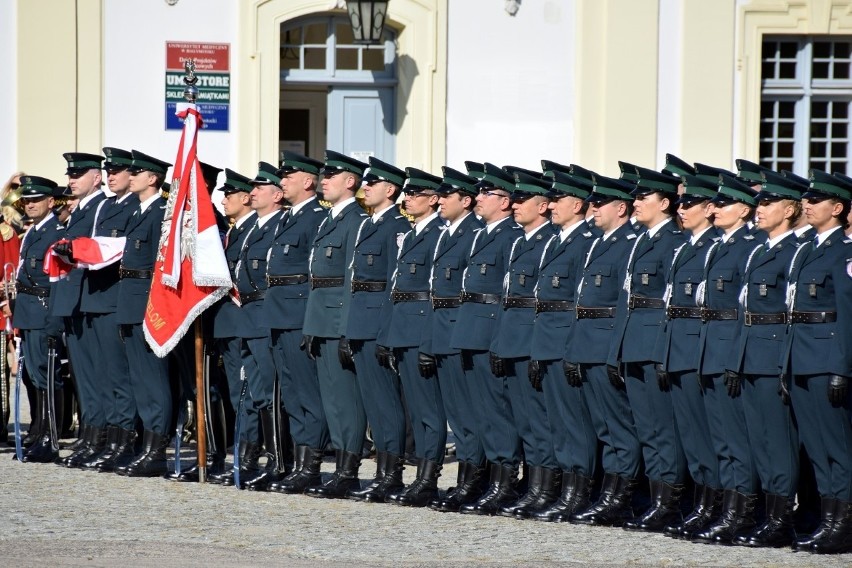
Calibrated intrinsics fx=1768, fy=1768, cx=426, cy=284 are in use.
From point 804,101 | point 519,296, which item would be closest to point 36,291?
point 519,296

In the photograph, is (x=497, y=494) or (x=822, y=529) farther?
(x=497, y=494)

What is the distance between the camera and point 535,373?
1033 cm

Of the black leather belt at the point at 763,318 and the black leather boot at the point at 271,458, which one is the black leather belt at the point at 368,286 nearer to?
the black leather boot at the point at 271,458

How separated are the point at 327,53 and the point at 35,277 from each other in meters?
6.06

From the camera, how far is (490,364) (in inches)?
415

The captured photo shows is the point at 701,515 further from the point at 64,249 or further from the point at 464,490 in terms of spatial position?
the point at 64,249

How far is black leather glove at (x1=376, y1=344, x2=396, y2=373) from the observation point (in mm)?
10867

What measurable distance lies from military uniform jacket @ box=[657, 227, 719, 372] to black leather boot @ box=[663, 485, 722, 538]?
0.70 m

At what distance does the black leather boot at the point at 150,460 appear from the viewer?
1182cm

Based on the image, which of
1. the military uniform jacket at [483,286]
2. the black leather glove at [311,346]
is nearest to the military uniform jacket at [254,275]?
the black leather glove at [311,346]

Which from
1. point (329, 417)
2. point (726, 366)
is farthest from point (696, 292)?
point (329, 417)

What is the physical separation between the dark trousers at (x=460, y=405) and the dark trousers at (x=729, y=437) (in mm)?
1678

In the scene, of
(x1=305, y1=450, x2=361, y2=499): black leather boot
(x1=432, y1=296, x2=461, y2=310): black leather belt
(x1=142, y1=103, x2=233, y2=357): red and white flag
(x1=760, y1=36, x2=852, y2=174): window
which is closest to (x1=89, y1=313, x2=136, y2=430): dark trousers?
(x1=142, y1=103, x2=233, y2=357): red and white flag

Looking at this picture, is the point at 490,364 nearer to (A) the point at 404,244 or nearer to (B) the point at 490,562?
(A) the point at 404,244
